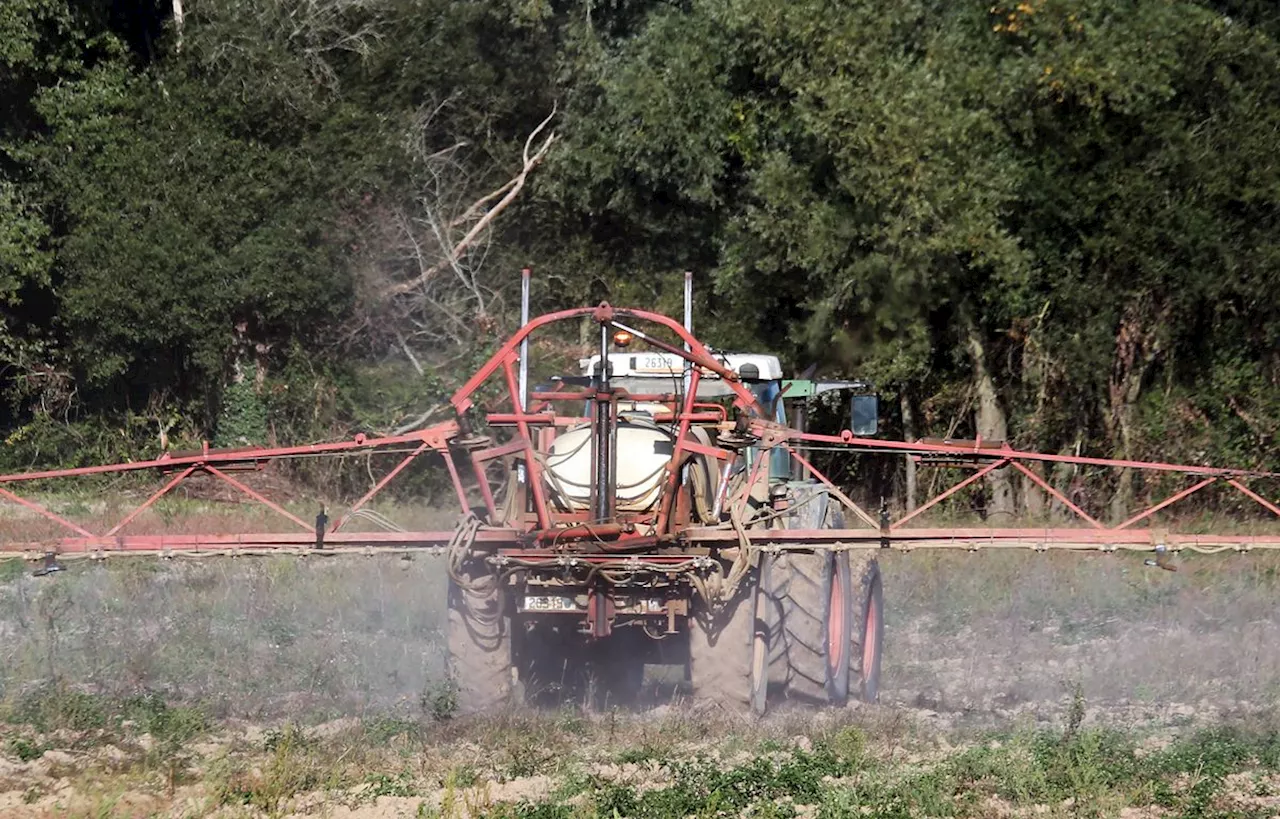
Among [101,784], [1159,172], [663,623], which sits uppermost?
[1159,172]

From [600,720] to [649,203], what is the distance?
15350 mm

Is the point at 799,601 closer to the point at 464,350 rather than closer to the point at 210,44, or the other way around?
the point at 464,350

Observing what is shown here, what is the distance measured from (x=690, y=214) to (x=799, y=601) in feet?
47.2

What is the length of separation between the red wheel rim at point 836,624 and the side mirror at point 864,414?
103 cm

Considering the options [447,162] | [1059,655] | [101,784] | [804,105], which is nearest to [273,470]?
[447,162]

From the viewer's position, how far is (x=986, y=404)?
2302 cm

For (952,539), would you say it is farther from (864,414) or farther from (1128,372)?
(1128,372)

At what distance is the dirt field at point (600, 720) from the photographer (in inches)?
348

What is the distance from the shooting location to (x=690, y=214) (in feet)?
82.7

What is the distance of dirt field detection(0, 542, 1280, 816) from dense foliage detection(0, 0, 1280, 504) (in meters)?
6.22

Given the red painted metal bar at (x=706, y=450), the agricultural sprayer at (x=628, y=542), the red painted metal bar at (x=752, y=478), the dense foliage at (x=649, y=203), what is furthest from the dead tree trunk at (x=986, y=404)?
the red painted metal bar at (x=706, y=450)

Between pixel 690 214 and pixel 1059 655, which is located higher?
pixel 690 214

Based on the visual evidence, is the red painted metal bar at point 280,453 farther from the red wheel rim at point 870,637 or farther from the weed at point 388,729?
the red wheel rim at point 870,637

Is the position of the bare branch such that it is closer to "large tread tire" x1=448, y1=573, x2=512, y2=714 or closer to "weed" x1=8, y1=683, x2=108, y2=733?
"weed" x1=8, y1=683, x2=108, y2=733
